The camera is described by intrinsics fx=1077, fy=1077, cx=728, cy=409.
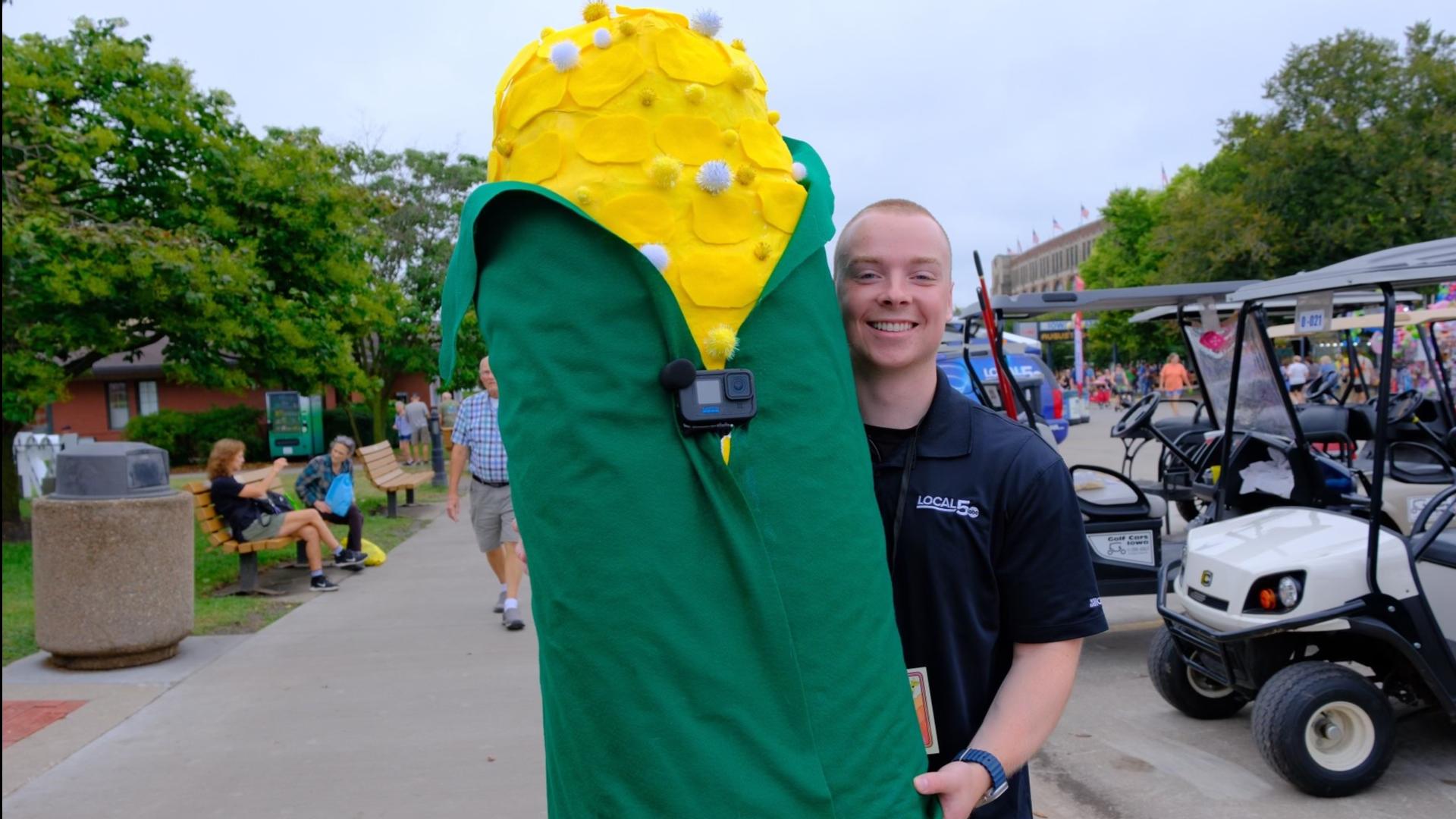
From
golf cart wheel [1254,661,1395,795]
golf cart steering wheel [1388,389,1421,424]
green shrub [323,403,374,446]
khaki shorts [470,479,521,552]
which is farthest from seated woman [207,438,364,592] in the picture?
green shrub [323,403,374,446]

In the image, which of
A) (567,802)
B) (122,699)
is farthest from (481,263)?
(122,699)

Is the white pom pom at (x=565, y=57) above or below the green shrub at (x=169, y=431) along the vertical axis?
above

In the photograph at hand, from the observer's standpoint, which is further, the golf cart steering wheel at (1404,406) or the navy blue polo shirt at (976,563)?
the golf cart steering wheel at (1404,406)

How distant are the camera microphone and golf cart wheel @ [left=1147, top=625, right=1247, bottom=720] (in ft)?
15.1

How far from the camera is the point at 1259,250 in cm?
3086

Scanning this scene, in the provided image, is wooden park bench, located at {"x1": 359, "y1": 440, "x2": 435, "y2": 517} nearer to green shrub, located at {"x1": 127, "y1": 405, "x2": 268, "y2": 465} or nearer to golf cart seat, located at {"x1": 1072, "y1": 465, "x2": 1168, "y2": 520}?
golf cart seat, located at {"x1": 1072, "y1": 465, "x2": 1168, "y2": 520}

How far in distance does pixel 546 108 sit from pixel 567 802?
1053 millimetres

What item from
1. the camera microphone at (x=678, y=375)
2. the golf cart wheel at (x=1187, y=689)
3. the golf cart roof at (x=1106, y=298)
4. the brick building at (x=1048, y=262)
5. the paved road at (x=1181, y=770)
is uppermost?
the brick building at (x=1048, y=262)

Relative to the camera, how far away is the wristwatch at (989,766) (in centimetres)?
176

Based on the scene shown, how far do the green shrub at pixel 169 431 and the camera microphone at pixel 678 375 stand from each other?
29395 mm

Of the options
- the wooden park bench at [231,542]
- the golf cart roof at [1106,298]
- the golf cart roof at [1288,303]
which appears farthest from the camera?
the wooden park bench at [231,542]

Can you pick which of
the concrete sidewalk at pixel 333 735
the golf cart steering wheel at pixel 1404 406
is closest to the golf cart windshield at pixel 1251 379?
the golf cart steering wheel at pixel 1404 406

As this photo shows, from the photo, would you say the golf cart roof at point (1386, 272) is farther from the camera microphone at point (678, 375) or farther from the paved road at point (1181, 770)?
the camera microphone at point (678, 375)

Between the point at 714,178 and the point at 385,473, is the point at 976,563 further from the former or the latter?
the point at 385,473
